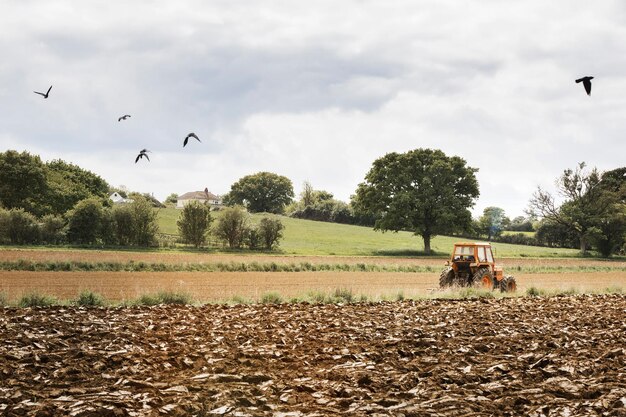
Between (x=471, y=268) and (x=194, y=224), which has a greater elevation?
(x=194, y=224)

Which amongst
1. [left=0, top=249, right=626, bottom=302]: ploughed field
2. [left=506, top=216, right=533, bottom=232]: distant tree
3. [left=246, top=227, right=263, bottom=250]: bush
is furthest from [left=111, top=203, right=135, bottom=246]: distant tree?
[left=506, top=216, right=533, bottom=232]: distant tree

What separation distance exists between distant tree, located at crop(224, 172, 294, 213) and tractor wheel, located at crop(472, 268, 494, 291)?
101124mm

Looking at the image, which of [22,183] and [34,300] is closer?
[34,300]

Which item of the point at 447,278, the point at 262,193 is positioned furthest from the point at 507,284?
the point at 262,193

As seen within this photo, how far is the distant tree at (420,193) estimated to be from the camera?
209ft

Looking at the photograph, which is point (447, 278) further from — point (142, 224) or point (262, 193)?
point (262, 193)

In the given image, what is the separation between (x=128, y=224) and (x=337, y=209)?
53841mm

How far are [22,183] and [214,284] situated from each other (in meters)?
53.8

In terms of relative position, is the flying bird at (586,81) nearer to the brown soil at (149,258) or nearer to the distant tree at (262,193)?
the brown soil at (149,258)

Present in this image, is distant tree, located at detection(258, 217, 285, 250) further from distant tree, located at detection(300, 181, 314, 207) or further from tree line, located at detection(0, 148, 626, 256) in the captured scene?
distant tree, located at detection(300, 181, 314, 207)

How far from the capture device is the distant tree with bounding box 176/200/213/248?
60.5m

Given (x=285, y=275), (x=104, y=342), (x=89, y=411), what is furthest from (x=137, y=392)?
(x=285, y=275)

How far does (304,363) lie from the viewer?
995cm

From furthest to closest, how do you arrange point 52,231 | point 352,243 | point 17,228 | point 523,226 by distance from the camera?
point 523,226 < point 352,243 < point 52,231 < point 17,228
